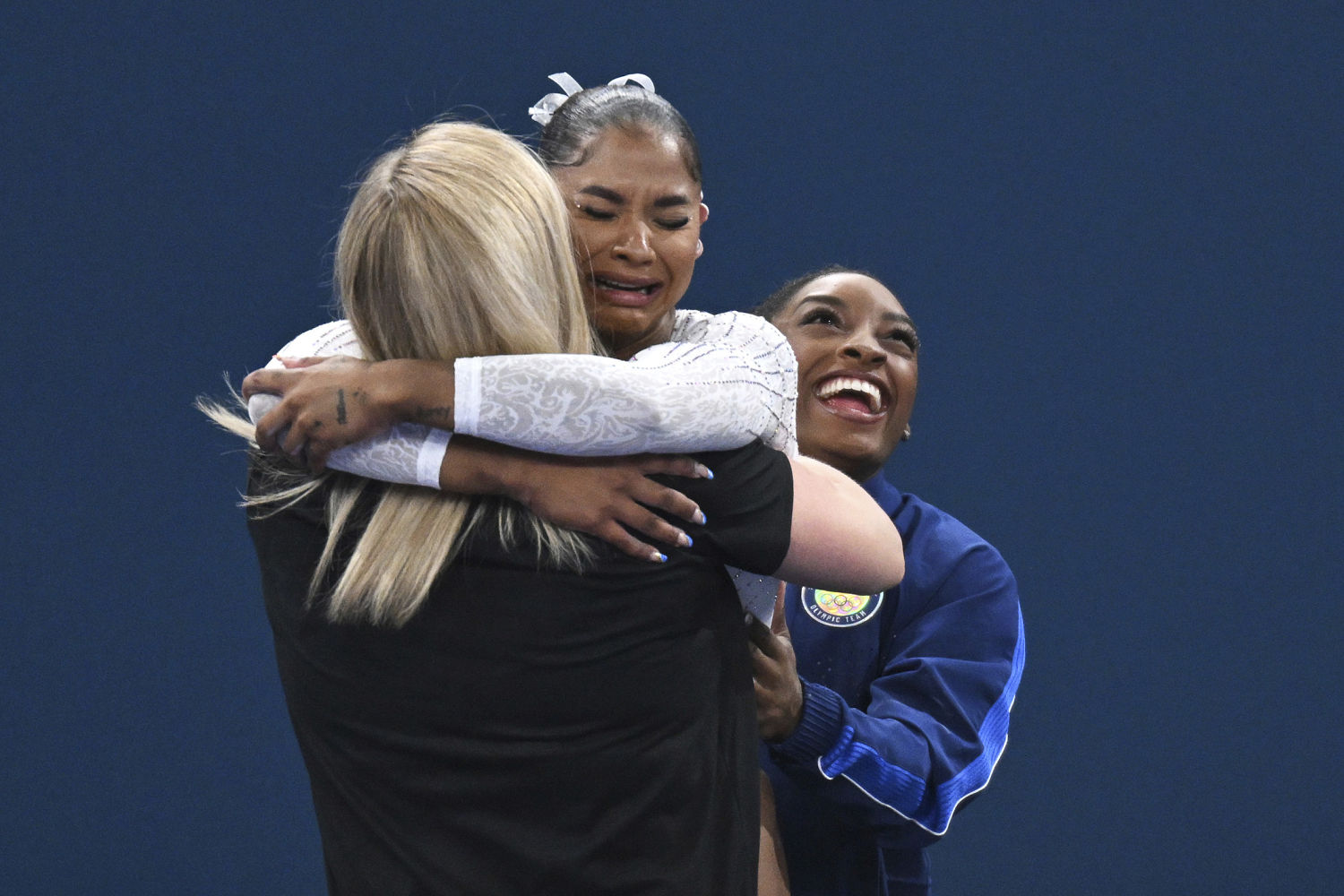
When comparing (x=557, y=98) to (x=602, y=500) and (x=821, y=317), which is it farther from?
(x=602, y=500)

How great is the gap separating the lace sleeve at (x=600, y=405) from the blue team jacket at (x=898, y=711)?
53 centimetres

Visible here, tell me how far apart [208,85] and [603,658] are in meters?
2.06

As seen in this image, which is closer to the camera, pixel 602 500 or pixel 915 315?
pixel 602 500

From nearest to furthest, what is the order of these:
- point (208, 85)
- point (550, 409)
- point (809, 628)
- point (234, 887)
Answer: point (550, 409)
point (809, 628)
point (208, 85)
point (234, 887)

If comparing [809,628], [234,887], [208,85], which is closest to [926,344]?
[809,628]

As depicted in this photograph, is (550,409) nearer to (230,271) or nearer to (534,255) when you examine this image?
(534,255)

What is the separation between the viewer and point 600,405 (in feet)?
2.60

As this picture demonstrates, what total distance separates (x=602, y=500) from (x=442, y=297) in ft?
0.56

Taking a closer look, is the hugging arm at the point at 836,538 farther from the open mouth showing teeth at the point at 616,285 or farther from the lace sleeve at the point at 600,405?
the open mouth showing teeth at the point at 616,285

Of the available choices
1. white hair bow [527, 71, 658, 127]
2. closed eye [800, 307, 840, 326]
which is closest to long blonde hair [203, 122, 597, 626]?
white hair bow [527, 71, 658, 127]

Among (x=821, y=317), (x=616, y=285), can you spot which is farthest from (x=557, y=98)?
(x=821, y=317)

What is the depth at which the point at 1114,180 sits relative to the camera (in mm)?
2725

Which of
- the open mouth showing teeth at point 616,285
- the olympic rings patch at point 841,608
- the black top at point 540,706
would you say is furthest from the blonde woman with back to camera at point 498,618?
the olympic rings patch at point 841,608

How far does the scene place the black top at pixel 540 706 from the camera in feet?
2.67
